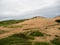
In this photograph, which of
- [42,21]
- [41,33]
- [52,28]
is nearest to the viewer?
[41,33]

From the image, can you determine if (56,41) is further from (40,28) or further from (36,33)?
(40,28)

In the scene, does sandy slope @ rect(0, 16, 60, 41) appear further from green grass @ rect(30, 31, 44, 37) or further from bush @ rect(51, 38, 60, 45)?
green grass @ rect(30, 31, 44, 37)

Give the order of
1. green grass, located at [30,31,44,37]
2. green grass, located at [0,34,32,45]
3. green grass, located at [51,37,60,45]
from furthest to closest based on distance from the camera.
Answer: green grass, located at [30,31,44,37] < green grass, located at [51,37,60,45] < green grass, located at [0,34,32,45]

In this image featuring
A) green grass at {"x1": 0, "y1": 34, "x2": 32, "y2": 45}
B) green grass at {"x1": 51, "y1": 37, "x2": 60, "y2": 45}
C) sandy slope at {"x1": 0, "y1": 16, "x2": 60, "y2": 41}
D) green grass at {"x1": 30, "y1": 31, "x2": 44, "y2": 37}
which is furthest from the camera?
sandy slope at {"x1": 0, "y1": 16, "x2": 60, "y2": 41}

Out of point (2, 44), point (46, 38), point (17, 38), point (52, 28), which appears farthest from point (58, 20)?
point (2, 44)

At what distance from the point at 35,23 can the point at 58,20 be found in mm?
7121

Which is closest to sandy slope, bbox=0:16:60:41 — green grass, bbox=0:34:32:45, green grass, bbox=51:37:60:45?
green grass, bbox=51:37:60:45

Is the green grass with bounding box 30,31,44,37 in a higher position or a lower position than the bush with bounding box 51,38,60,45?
higher

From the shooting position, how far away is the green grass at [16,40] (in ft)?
105

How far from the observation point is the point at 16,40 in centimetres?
3356

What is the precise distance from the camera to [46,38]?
1432 inches

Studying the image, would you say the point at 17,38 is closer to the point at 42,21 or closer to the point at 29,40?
the point at 29,40

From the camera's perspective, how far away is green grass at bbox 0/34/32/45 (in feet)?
105

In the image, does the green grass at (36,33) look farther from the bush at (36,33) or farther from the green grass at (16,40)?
the green grass at (16,40)
